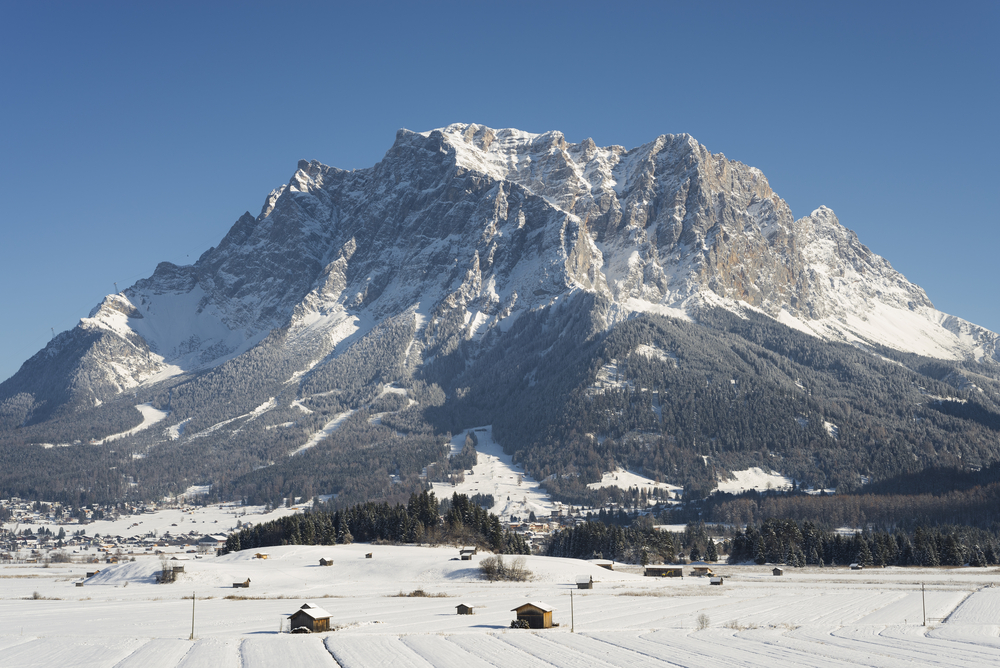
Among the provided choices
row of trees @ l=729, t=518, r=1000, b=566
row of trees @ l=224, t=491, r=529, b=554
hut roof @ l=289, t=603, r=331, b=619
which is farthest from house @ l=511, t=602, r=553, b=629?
row of trees @ l=729, t=518, r=1000, b=566

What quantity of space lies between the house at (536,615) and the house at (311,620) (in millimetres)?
16549

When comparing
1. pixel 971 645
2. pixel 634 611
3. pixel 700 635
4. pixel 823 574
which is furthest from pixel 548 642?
pixel 823 574

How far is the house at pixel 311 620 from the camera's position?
227ft

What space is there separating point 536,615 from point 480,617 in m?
8.85

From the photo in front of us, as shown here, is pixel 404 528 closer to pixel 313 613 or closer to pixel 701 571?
pixel 701 571

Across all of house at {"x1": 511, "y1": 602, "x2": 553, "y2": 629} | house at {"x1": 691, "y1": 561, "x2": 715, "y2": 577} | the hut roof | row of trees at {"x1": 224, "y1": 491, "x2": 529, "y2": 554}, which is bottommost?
house at {"x1": 691, "y1": 561, "x2": 715, "y2": 577}

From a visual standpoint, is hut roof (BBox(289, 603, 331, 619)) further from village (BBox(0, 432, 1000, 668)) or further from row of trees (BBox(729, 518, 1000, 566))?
row of trees (BBox(729, 518, 1000, 566))

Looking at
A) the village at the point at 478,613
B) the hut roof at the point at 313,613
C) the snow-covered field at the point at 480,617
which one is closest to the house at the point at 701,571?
the village at the point at 478,613

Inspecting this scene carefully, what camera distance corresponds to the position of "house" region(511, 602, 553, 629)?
72188 mm

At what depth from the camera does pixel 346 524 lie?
6614 inches

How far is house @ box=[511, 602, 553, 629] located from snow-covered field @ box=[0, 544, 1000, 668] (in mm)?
1603

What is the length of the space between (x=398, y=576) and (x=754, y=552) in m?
75.2

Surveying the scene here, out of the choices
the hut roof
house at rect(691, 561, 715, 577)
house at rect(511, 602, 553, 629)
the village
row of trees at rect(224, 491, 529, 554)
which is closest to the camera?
the village

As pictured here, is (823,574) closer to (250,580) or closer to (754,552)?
(754,552)
